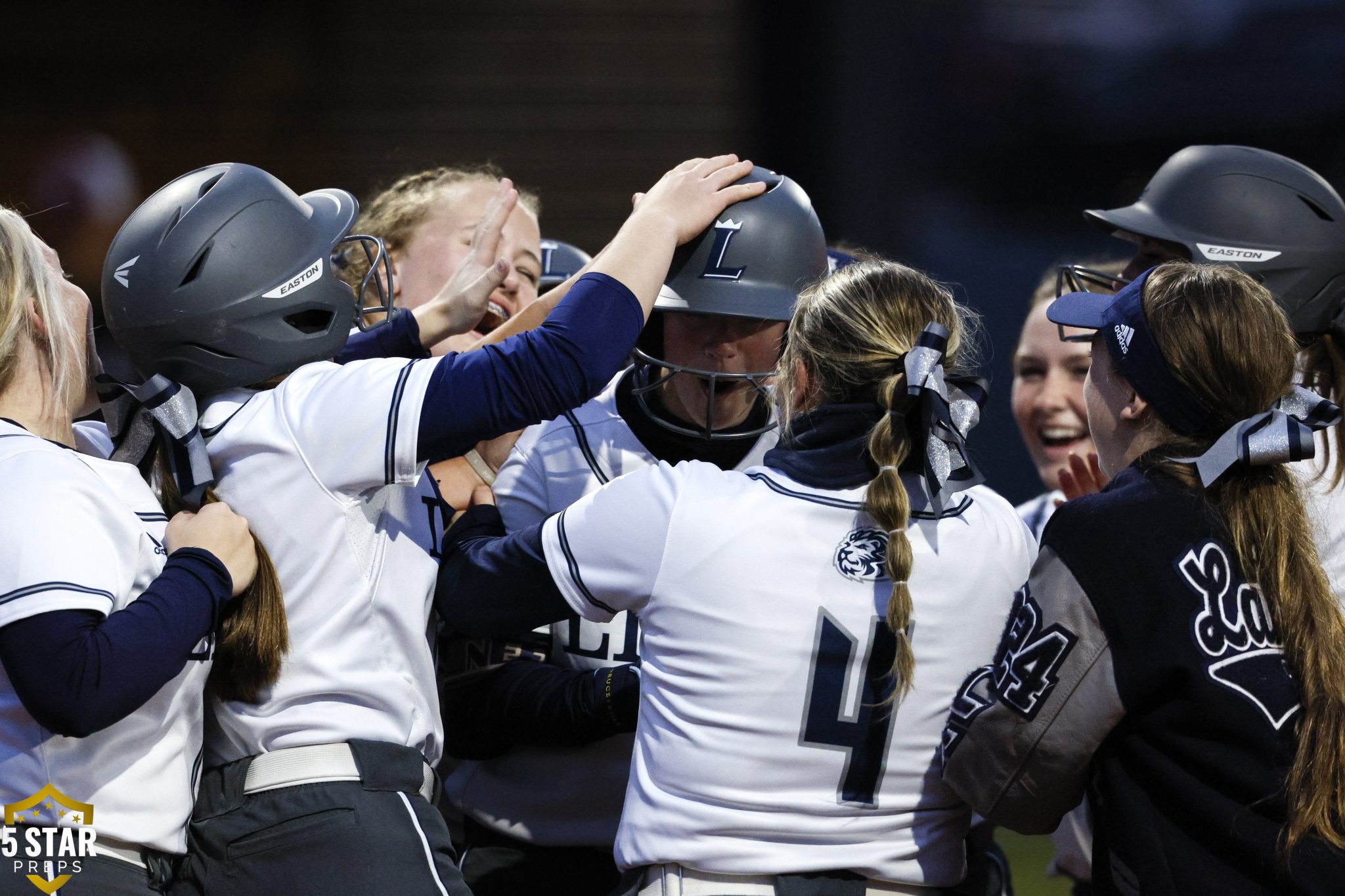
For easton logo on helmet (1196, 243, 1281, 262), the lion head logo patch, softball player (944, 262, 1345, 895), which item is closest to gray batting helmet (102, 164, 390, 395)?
the lion head logo patch

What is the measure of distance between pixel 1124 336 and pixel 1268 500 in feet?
1.12

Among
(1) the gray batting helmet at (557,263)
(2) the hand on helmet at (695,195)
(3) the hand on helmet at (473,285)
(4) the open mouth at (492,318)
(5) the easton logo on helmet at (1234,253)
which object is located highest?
(2) the hand on helmet at (695,195)

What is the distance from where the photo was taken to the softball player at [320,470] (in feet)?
7.00

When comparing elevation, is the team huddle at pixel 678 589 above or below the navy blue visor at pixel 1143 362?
below

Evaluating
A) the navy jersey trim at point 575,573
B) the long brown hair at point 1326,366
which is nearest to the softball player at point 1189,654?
the navy jersey trim at point 575,573

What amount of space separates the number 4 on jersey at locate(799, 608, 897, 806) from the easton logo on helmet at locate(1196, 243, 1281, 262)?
1.47 metres

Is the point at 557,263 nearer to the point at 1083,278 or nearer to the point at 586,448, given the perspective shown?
the point at 586,448

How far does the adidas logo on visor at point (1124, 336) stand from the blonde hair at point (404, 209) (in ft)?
5.78

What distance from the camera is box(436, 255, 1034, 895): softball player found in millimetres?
2078

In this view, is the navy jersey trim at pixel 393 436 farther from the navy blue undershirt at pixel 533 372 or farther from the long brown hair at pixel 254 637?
the long brown hair at pixel 254 637

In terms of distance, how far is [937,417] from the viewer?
212cm

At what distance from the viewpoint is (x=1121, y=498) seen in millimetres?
2039

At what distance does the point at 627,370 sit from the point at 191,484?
45.5 inches

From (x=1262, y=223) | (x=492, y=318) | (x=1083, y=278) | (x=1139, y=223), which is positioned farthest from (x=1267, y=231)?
(x=492, y=318)
